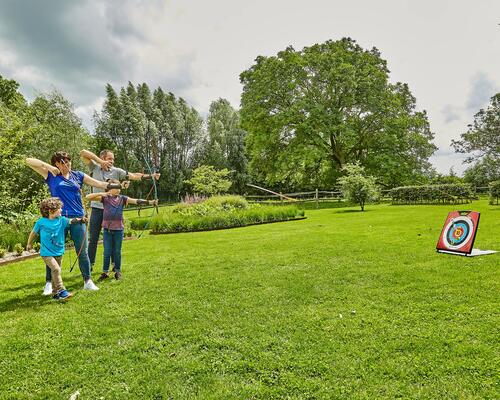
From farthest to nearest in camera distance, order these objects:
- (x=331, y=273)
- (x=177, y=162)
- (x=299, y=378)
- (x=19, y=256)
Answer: (x=177, y=162) → (x=19, y=256) → (x=331, y=273) → (x=299, y=378)

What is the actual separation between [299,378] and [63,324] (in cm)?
268

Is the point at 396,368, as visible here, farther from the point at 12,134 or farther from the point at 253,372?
the point at 12,134

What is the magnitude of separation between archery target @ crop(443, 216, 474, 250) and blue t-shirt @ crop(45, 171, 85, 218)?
6.41 metres

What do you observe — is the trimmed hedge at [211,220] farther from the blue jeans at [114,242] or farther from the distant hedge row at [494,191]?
the distant hedge row at [494,191]

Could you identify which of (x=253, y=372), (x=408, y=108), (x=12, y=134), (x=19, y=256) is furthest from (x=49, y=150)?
(x=408, y=108)

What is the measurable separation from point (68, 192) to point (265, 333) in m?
3.44

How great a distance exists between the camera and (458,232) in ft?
19.2

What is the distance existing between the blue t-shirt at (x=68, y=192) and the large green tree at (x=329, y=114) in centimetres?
2088

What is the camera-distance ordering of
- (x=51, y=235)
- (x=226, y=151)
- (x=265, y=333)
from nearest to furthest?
(x=265, y=333) < (x=51, y=235) < (x=226, y=151)

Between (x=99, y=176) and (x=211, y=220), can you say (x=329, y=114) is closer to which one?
(x=211, y=220)

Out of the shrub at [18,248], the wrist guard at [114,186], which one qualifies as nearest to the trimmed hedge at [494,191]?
the wrist guard at [114,186]

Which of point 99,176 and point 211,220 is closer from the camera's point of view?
point 99,176

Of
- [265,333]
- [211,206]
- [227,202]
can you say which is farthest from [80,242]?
[227,202]

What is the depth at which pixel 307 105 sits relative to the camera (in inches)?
976
